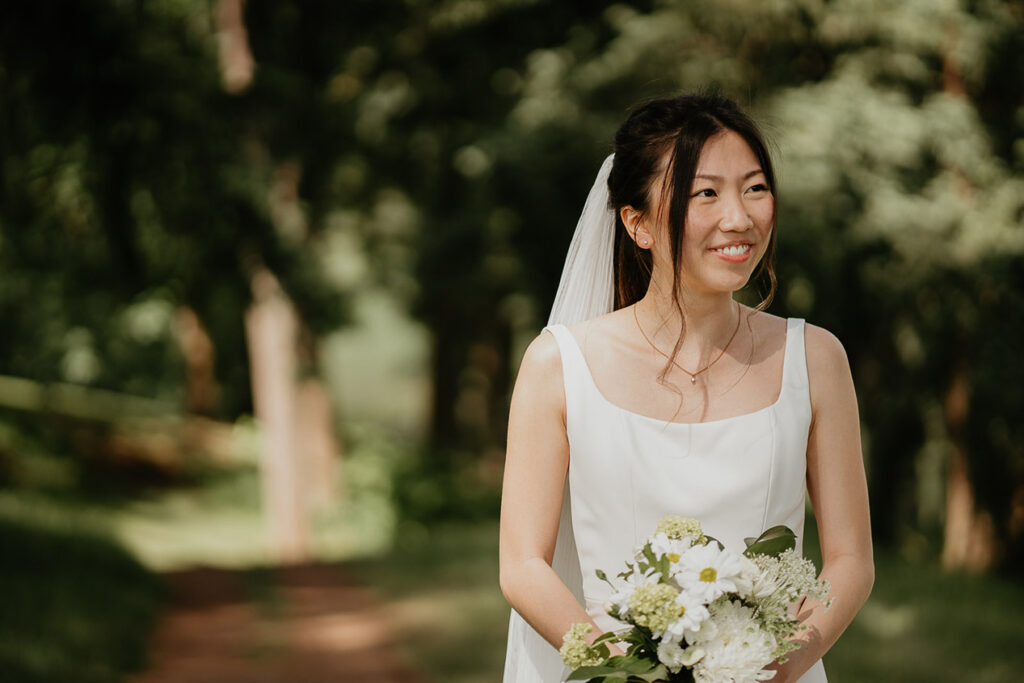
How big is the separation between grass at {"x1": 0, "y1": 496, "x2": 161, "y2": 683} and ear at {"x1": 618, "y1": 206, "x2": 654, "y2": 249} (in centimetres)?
544

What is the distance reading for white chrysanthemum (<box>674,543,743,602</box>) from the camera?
1.84 meters

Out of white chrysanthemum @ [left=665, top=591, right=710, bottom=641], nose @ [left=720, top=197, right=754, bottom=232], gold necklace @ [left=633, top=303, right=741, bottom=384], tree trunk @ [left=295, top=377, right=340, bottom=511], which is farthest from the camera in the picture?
tree trunk @ [left=295, top=377, right=340, bottom=511]

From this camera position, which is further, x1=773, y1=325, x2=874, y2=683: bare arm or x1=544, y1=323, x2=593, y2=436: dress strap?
x1=544, y1=323, x2=593, y2=436: dress strap

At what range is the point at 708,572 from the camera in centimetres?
187

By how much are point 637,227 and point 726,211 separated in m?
0.29

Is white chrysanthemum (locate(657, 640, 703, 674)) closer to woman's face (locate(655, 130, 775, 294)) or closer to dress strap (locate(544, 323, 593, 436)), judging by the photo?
dress strap (locate(544, 323, 593, 436))

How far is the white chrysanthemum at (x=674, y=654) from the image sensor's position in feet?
6.12

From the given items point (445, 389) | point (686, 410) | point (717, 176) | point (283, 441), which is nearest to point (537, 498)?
point (686, 410)

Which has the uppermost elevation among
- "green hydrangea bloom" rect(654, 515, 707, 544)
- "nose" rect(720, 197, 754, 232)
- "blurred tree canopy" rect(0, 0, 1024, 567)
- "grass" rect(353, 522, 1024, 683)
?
"blurred tree canopy" rect(0, 0, 1024, 567)

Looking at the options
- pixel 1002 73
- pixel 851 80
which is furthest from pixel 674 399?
pixel 1002 73

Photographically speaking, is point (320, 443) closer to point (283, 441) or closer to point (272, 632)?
point (283, 441)

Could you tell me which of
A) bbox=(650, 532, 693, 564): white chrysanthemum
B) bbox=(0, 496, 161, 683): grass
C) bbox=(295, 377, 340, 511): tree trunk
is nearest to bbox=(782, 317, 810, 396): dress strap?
bbox=(650, 532, 693, 564): white chrysanthemum

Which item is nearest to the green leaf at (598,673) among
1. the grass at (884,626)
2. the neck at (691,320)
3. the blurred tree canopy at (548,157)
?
the neck at (691,320)

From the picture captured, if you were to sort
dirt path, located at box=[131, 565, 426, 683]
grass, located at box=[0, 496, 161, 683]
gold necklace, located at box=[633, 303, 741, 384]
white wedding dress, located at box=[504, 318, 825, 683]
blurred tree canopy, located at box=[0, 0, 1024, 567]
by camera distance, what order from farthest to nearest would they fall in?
dirt path, located at box=[131, 565, 426, 683]
blurred tree canopy, located at box=[0, 0, 1024, 567]
grass, located at box=[0, 496, 161, 683]
gold necklace, located at box=[633, 303, 741, 384]
white wedding dress, located at box=[504, 318, 825, 683]
